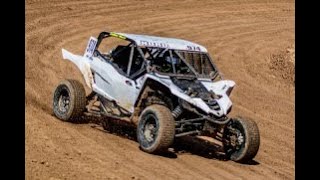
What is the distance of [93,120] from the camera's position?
1125 cm

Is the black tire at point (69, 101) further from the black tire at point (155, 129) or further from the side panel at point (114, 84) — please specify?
the black tire at point (155, 129)

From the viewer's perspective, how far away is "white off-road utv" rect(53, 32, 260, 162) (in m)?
9.20

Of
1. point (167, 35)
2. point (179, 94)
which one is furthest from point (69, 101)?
point (167, 35)

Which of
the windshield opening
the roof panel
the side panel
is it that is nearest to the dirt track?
the side panel

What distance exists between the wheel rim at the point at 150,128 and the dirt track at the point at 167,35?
0.27 metres

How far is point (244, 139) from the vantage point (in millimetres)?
9391

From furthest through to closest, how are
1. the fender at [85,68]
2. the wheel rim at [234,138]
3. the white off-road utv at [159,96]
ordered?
the fender at [85,68] < the wheel rim at [234,138] < the white off-road utv at [159,96]

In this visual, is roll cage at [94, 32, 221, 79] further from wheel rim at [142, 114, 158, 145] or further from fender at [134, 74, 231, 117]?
wheel rim at [142, 114, 158, 145]

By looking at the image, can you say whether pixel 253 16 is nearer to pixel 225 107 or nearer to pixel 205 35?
pixel 205 35

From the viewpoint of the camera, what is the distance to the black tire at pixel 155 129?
8.80 m

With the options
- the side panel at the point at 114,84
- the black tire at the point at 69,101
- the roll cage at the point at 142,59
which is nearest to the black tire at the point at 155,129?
the side panel at the point at 114,84

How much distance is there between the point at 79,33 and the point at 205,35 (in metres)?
4.61

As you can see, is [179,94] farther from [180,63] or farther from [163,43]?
[163,43]
